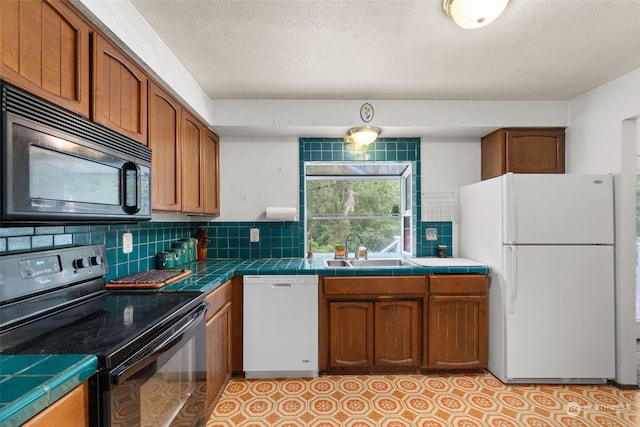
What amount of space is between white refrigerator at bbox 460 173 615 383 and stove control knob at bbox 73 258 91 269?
8.28 feet

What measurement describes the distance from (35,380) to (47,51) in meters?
1.01

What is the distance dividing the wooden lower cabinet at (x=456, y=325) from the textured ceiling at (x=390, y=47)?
4.88ft

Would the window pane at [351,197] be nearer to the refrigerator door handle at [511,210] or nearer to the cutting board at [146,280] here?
the refrigerator door handle at [511,210]

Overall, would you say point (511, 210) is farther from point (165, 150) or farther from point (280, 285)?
point (165, 150)

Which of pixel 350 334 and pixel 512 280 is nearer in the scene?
pixel 512 280

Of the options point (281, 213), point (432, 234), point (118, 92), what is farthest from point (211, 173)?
point (432, 234)

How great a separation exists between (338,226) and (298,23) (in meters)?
2.02

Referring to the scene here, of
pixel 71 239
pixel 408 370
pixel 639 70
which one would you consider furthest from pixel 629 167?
pixel 71 239

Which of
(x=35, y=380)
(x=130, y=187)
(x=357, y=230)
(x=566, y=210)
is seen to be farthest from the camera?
(x=357, y=230)

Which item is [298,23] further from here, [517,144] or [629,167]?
[629,167]

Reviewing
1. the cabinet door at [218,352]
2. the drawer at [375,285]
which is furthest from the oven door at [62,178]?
the drawer at [375,285]

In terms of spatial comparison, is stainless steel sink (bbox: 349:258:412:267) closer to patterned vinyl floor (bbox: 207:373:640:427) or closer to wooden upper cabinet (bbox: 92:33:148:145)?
patterned vinyl floor (bbox: 207:373:640:427)

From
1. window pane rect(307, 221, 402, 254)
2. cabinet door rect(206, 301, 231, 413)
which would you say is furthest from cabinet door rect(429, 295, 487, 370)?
cabinet door rect(206, 301, 231, 413)

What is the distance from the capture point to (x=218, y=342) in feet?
6.56
